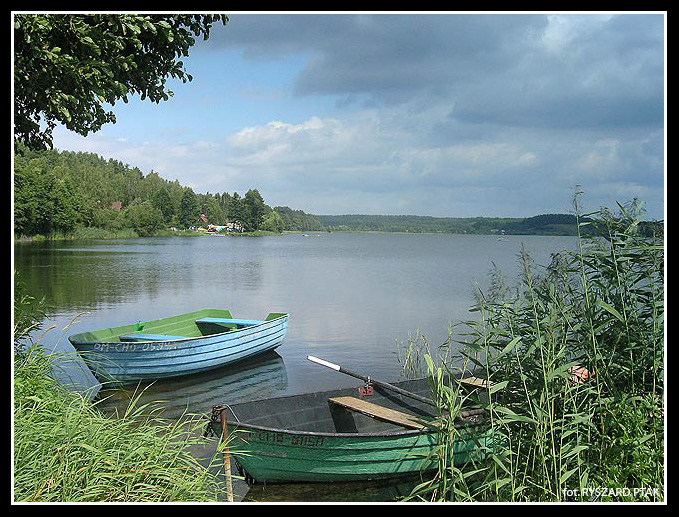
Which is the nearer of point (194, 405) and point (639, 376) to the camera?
point (639, 376)

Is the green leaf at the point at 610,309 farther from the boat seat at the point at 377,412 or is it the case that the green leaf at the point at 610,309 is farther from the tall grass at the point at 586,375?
the boat seat at the point at 377,412

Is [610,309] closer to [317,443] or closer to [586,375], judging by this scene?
[586,375]

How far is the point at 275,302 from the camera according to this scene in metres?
18.1

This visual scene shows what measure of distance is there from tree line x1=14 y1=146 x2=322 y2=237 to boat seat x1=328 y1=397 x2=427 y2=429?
93.8 ft

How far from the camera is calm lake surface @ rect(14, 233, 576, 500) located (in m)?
9.10

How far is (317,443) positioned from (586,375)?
2131 millimetres

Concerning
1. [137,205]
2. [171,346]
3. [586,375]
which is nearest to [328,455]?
[586,375]

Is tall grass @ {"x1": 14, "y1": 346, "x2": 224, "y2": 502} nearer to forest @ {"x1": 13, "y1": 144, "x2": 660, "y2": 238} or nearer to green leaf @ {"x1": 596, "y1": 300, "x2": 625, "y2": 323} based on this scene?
green leaf @ {"x1": 596, "y1": 300, "x2": 625, "y2": 323}

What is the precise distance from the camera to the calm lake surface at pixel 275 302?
910cm

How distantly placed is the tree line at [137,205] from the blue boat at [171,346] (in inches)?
920
